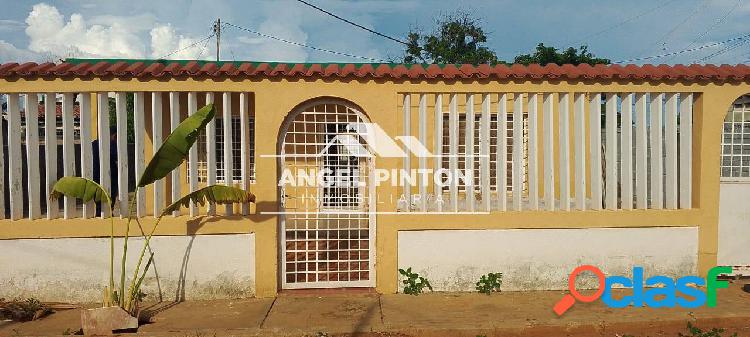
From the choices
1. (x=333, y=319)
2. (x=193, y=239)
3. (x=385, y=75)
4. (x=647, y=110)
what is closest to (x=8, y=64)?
(x=193, y=239)

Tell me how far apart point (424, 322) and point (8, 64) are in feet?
18.8

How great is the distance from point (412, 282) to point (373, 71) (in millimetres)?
2698

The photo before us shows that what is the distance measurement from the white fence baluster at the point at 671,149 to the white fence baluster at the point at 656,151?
100 millimetres

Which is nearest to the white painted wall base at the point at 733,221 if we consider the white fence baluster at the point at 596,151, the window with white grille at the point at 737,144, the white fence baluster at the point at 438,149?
the window with white grille at the point at 737,144

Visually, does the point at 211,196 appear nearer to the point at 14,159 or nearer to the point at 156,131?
the point at 156,131

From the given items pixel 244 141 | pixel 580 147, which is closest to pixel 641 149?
pixel 580 147

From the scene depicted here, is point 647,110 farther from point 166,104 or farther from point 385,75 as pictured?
point 166,104

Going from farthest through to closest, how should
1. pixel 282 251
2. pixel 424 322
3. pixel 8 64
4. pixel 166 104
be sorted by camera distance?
pixel 166 104
pixel 282 251
pixel 8 64
pixel 424 322

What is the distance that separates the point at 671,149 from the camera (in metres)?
6.69

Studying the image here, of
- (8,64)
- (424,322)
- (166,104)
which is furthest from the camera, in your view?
(166,104)

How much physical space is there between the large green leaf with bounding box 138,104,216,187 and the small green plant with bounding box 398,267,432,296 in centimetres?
299

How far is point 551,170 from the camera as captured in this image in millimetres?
6547

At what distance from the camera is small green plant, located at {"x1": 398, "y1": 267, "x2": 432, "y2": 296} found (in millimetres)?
6406

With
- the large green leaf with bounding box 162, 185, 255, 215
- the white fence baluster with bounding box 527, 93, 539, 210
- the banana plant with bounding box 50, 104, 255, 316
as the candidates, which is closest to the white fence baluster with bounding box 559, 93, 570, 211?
the white fence baluster with bounding box 527, 93, 539, 210
